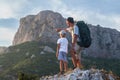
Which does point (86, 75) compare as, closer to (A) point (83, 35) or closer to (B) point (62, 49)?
(A) point (83, 35)

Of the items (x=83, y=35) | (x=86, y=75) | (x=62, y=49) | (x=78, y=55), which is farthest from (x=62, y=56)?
(x=86, y=75)

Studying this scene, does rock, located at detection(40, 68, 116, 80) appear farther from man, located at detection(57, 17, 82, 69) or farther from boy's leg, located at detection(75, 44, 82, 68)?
man, located at detection(57, 17, 82, 69)

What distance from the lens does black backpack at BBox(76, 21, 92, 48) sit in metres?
17.8

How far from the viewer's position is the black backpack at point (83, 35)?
58.4 feet

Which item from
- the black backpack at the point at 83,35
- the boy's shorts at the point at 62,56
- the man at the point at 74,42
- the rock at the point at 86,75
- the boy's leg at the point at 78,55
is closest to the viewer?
the rock at the point at 86,75

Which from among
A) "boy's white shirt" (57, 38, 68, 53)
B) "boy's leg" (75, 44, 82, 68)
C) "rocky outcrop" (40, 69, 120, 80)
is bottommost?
"rocky outcrop" (40, 69, 120, 80)

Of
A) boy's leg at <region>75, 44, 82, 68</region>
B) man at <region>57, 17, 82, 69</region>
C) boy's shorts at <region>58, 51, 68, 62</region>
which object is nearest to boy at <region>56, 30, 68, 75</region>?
boy's shorts at <region>58, 51, 68, 62</region>

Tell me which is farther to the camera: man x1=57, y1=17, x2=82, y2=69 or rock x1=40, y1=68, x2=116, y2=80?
man x1=57, y1=17, x2=82, y2=69

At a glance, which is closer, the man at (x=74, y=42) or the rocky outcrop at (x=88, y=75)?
the rocky outcrop at (x=88, y=75)

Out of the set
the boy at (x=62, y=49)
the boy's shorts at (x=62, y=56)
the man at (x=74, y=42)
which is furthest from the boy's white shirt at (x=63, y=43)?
the man at (x=74, y=42)

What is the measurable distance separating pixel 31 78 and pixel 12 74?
5900 inches

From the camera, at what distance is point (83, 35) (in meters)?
18.0

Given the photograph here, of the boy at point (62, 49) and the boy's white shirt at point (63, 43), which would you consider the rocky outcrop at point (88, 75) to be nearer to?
the boy at point (62, 49)

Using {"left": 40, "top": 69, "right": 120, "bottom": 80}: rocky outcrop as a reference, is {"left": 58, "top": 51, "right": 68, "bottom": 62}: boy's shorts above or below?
above
